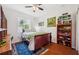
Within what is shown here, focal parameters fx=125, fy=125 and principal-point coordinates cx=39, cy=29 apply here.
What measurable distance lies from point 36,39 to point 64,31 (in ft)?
1.36

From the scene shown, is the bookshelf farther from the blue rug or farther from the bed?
the blue rug

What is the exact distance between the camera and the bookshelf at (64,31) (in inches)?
67.9

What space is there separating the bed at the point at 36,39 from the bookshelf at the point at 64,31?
155 millimetres

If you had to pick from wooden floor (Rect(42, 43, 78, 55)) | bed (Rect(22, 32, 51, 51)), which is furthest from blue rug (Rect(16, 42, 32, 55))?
wooden floor (Rect(42, 43, 78, 55))

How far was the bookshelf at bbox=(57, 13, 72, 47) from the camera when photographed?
1724mm

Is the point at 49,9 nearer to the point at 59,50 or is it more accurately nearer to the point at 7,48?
the point at 59,50

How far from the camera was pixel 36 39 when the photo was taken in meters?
1.76

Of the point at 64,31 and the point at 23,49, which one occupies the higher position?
the point at 64,31

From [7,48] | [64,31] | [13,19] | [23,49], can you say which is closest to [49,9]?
[64,31]

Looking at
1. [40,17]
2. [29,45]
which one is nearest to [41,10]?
[40,17]

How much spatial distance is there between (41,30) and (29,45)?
272mm

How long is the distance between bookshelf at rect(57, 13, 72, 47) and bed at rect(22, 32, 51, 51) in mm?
155

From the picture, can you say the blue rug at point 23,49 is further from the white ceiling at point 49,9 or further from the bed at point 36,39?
the white ceiling at point 49,9
